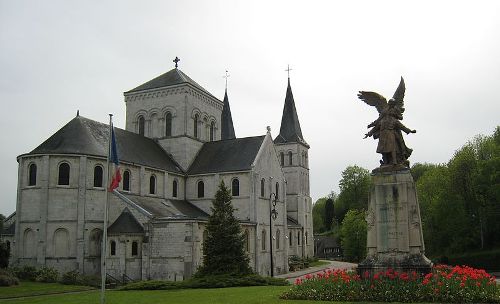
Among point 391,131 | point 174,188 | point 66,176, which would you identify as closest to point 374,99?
point 391,131

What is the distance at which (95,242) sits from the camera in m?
38.4

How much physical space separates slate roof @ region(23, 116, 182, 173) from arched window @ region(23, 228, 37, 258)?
6145 mm

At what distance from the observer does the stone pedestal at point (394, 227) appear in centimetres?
1750

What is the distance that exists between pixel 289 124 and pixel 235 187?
27.6m

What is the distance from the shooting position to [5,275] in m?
30.6

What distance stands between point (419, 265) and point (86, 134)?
101 ft

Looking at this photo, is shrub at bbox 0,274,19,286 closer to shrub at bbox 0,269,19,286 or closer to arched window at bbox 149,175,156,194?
shrub at bbox 0,269,19,286

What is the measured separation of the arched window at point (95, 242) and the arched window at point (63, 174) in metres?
4.40

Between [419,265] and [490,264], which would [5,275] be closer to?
[419,265]

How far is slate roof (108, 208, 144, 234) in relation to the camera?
37138 mm

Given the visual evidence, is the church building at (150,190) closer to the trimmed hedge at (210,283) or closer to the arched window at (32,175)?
the arched window at (32,175)

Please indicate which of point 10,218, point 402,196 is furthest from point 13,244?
point 402,196

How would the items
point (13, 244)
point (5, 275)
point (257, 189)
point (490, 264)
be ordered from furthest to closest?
point (257, 189)
point (490, 264)
point (13, 244)
point (5, 275)

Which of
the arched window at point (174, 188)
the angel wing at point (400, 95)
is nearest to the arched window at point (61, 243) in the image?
the arched window at point (174, 188)
